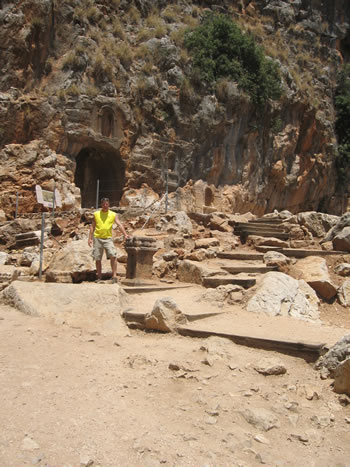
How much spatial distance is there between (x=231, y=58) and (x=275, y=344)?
1932 cm

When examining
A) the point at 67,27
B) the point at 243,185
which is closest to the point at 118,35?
the point at 67,27

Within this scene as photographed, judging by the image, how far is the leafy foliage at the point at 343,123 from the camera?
26312mm

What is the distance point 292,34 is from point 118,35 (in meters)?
13.6

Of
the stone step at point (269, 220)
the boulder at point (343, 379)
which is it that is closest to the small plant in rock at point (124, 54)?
the stone step at point (269, 220)

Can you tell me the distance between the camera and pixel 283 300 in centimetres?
633

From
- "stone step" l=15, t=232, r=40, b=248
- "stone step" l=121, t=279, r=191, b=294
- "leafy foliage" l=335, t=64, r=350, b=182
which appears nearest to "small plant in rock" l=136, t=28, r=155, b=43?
"stone step" l=15, t=232, r=40, b=248

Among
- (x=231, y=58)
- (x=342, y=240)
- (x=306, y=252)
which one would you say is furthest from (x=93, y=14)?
(x=342, y=240)

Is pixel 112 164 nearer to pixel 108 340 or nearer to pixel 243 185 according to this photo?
pixel 243 185

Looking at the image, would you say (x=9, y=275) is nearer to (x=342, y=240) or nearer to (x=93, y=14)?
(x=342, y=240)

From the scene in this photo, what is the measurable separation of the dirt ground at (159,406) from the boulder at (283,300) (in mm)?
1672

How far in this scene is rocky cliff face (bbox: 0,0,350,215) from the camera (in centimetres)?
1556

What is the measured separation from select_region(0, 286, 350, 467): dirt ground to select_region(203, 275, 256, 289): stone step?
257cm

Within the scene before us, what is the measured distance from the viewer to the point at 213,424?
3.06 m

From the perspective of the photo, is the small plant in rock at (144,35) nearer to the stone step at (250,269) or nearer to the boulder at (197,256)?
the boulder at (197,256)
